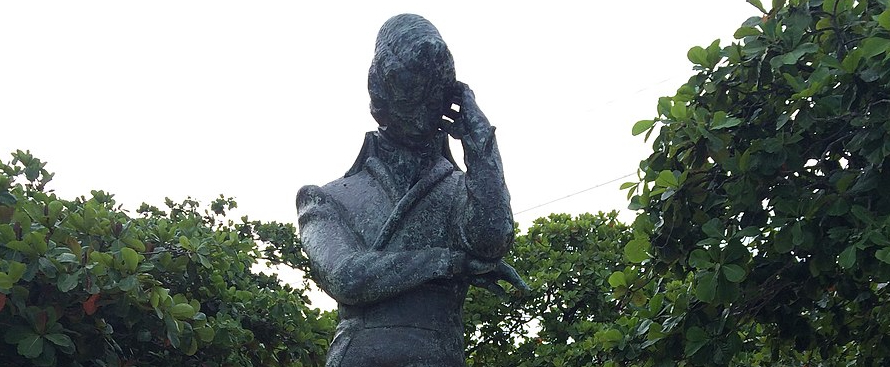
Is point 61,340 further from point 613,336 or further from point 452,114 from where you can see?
point 613,336

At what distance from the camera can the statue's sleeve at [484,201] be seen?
3619mm

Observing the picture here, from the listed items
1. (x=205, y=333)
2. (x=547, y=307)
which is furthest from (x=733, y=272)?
(x=547, y=307)

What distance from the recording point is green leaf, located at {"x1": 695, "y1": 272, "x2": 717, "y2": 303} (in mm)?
4562

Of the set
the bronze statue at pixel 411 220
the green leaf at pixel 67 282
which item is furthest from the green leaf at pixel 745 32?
the green leaf at pixel 67 282

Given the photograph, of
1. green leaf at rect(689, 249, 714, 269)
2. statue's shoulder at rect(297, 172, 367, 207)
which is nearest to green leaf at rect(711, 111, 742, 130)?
green leaf at rect(689, 249, 714, 269)

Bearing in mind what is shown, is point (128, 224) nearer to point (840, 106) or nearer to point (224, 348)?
point (224, 348)

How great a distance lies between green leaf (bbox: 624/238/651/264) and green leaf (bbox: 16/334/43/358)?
2471 mm

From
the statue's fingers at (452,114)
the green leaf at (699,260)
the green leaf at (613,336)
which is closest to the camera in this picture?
the statue's fingers at (452,114)

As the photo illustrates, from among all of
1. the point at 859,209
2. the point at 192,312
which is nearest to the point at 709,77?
the point at 859,209

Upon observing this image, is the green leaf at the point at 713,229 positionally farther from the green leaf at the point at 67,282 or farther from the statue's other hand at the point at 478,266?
the green leaf at the point at 67,282

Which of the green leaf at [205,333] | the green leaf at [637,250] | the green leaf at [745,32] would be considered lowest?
the green leaf at [637,250]

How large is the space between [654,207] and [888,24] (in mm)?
1237

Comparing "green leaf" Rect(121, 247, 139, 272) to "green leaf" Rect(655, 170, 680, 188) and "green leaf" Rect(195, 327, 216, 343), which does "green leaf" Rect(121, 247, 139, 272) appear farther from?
"green leaf" Rect(655, 170, 680, 188)

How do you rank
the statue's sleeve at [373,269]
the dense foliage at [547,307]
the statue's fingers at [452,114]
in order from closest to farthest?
the statue's sleeve at [373,269], the statue's fingers at [452,114], the dense foliage at [547,307]
